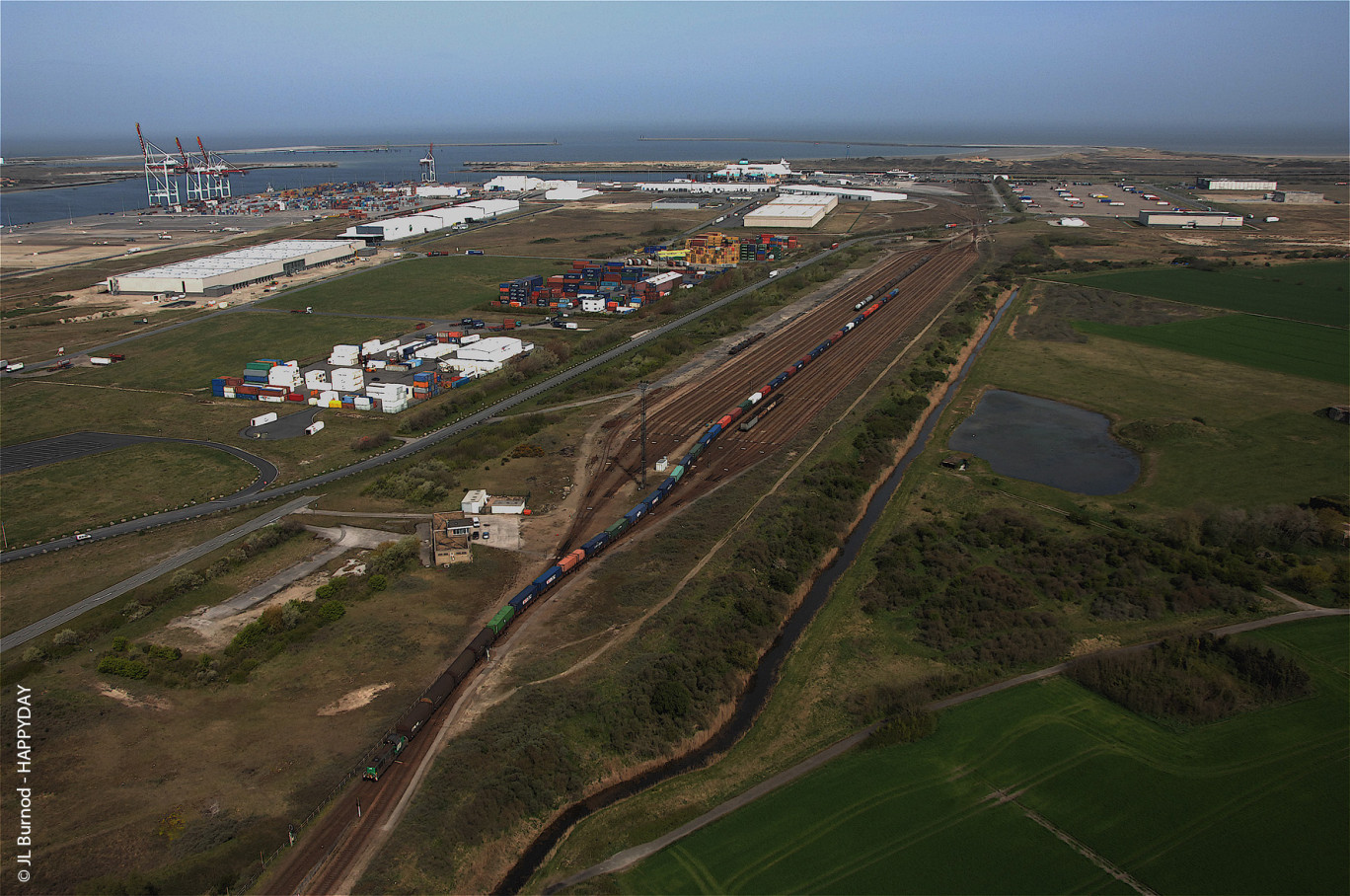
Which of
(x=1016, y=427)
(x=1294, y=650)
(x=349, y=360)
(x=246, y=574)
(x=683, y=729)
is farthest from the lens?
(x=349, y=360)

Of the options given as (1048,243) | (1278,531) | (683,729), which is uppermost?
(1048,243)

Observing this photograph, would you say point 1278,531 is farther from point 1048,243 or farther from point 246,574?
point 1048,243

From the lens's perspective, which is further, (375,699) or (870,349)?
(870,349)

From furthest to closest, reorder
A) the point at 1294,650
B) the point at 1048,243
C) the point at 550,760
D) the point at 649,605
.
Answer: the point at 1048,243 → the point at 649,605 → the point at 1294,650 → the point at 550,760

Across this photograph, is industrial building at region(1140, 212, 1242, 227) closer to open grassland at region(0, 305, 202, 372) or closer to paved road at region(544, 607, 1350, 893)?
paved road at region(544, 607, 1350, 893)

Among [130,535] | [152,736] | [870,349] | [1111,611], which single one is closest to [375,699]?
[152,736]

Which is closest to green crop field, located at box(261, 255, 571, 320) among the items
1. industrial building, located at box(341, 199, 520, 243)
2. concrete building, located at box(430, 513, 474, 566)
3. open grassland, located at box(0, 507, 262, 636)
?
industrial building, located at box(341, 199, 520, 243)
